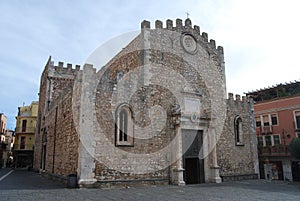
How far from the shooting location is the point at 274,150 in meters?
24.9

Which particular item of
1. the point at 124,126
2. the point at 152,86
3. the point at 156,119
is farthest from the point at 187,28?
the point at 124,126

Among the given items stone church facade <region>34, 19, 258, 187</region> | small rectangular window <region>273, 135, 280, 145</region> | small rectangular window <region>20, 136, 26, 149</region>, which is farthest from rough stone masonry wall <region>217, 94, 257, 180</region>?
small rectangular window <region>20, 136, 26, 149</region>

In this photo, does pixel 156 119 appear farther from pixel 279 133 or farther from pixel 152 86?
pixel 279 133

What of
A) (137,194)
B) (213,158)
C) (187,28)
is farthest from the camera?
(187,28)

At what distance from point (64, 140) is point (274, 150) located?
2029cm

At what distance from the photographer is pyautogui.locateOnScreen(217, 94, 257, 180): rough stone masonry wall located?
1563 centimetres

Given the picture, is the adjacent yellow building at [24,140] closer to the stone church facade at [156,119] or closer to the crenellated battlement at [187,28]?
the stone church facade at [156,119]

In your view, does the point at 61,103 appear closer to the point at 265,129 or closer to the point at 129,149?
the point at 129,149

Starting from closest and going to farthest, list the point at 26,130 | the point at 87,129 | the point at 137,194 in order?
the point at 137,194 → the point at 87,129 → the point at 26,130

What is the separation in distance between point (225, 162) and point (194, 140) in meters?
2.94

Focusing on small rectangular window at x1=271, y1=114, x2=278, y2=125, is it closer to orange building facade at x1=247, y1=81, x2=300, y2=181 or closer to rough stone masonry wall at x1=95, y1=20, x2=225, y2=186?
orange building facade at x1=247, y1=81, x2=300, y2=181

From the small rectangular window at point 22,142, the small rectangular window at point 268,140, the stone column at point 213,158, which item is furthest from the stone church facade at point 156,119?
the small rectangular window at point 22,142

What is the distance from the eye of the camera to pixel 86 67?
11.8 m

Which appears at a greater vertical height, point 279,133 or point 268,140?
point 279,133
